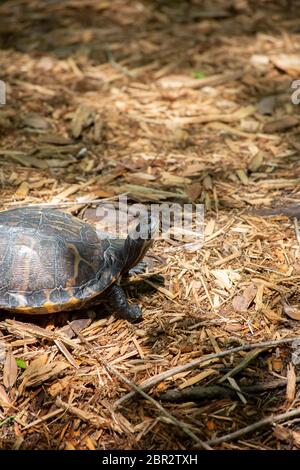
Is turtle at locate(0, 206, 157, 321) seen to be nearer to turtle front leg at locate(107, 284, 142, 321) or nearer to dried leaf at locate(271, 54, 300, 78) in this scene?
turtle front leg at locate(107, 284, 142, 321)

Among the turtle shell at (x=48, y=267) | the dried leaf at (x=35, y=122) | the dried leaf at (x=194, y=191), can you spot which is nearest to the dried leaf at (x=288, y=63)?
the dried leaf at (x=194, y=191)

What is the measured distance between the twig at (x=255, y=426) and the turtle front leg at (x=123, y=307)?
97 cm

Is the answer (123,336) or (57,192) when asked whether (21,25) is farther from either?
(123,336)

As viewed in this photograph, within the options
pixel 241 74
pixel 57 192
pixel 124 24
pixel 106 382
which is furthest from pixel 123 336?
pixel 124 24

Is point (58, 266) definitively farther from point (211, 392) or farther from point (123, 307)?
point (211, 392)

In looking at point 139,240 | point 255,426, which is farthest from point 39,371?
point 255,426

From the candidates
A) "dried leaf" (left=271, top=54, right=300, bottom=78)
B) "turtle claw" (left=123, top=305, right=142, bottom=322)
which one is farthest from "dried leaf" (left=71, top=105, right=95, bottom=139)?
"turtle claw" (left=123, top=305, right=142, bottom=322)

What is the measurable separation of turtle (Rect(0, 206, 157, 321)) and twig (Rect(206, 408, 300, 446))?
0.98 metres

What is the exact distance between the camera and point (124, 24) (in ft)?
24.8

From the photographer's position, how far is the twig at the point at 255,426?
280cm

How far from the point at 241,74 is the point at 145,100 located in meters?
1.23

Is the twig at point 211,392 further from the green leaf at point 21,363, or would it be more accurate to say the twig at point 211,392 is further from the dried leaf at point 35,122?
the dried leaf at point 35,122

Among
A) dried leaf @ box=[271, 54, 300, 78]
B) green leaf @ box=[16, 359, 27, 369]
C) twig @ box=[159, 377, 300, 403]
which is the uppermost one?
dried leaf @ box=[271, 54, 300, 78]

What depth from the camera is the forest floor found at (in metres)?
3.02
